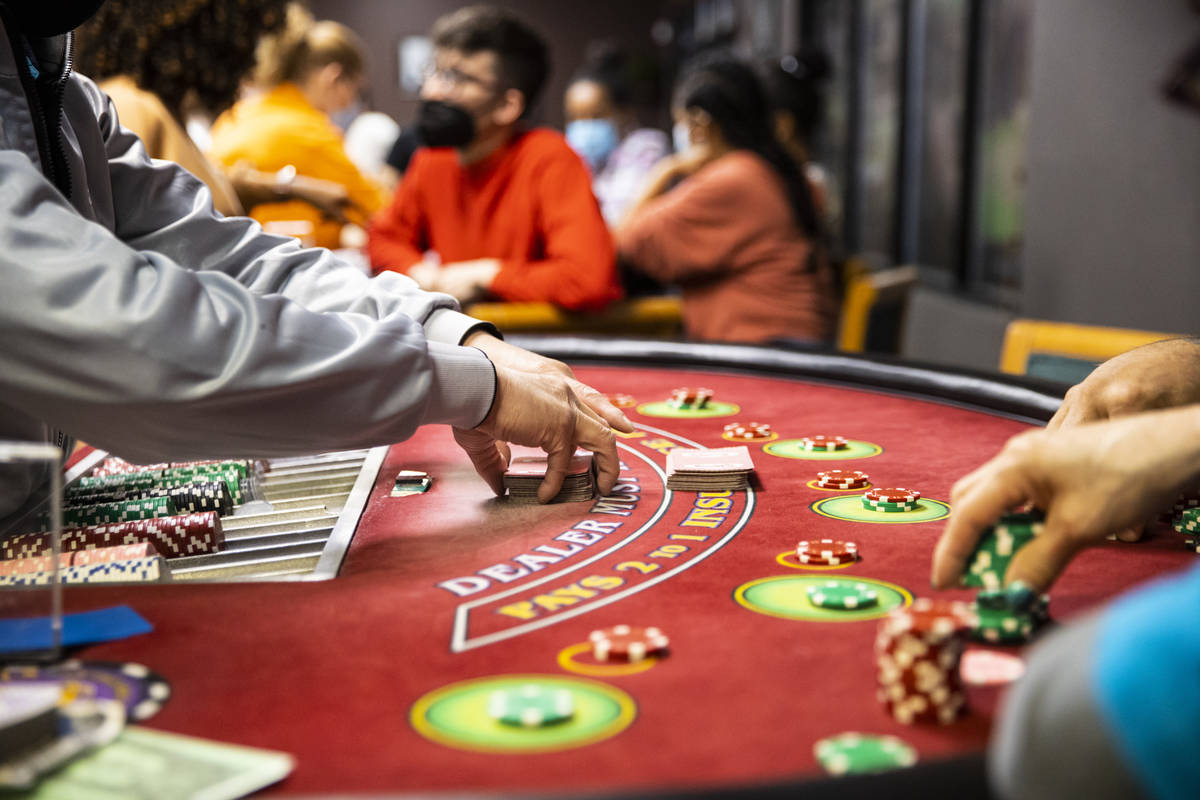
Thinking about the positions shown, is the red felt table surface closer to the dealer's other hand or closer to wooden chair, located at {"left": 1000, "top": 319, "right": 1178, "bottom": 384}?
the dealer's other hand

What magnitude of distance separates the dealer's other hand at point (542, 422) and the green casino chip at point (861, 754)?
0.59 m

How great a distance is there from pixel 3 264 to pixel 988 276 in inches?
189

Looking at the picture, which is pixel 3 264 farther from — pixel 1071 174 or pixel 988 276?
pixel 988 276

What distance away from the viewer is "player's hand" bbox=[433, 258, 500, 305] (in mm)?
3445

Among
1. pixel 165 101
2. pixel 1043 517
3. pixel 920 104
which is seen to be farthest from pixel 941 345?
pixel 1043 517

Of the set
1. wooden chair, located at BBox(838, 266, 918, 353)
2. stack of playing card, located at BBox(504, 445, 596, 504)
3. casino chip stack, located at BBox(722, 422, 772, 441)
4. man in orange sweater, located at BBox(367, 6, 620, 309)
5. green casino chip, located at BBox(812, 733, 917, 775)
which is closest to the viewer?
green casino chip, located at BBox(812, 733, 917, 775)

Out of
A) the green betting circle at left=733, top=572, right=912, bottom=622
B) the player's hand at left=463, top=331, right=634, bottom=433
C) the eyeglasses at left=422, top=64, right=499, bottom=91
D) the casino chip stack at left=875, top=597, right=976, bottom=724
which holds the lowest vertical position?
the green betting circle at left=733, top=572, right=912, bottom=622

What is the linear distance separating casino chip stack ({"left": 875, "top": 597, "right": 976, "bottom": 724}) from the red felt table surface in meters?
0.01

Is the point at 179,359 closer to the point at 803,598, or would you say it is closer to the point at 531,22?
the point at 803,598

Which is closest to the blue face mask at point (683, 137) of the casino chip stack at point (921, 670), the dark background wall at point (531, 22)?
the casino chip stack at point (921, 670)

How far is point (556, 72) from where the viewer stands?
45.5 feet

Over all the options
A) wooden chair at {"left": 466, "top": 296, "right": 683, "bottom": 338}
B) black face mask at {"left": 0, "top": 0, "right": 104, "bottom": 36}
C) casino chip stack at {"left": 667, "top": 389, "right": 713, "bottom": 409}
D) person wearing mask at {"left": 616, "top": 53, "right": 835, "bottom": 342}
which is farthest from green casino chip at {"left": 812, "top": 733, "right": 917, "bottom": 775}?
person wearing mask at {"left": 616, "top": 53, "right": 835, "bottom": 342}

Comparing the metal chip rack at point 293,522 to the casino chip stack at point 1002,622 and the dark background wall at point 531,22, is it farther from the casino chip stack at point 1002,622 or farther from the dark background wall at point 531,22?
the dark background wall at point 531,22

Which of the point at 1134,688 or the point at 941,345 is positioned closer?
the point at 1134,688
